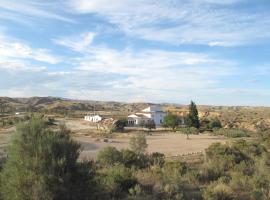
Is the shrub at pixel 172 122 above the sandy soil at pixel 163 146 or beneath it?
above

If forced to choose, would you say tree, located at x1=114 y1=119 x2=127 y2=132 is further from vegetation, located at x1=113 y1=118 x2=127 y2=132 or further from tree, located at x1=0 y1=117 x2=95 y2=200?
tree, located at x1=0 y1=117 x2=95 y2=200

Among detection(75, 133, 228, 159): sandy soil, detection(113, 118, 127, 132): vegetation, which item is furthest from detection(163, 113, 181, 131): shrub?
detection(75, 133, 228, 159): sandy soil

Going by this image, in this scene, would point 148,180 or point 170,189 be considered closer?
point 170,189

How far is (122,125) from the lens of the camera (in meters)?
87.1

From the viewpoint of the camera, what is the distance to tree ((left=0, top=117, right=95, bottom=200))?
10.5m

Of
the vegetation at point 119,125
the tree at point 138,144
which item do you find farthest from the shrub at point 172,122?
the tree at point 138,144

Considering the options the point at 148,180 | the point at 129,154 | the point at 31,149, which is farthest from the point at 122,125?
the point at 31,149

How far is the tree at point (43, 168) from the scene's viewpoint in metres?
10.5

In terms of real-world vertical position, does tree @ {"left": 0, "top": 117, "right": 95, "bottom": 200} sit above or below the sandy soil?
→ above

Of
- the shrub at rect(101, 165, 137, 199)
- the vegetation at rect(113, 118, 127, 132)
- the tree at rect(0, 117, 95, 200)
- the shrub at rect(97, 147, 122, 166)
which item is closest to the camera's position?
the tree at rect(0, 117, 95, 200)

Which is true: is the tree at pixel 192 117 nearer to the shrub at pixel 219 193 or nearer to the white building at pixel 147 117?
the white building at pixel 147 117

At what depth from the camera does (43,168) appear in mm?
10805

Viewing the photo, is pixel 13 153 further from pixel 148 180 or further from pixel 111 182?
pixel 148 180

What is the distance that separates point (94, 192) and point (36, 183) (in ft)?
5.92
